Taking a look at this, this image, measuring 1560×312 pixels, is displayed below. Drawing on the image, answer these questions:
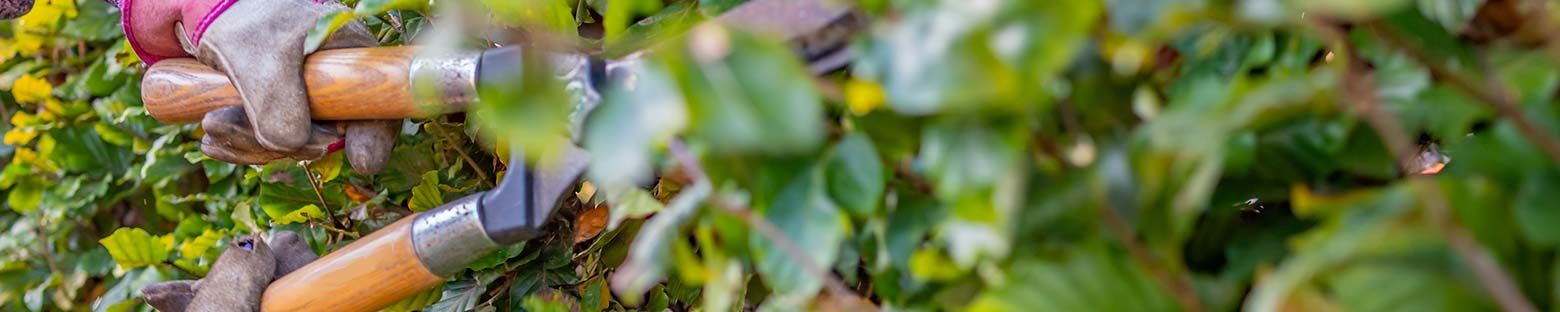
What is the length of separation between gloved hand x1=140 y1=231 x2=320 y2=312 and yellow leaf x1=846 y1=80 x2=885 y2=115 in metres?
0.86

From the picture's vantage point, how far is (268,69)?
1.03 m

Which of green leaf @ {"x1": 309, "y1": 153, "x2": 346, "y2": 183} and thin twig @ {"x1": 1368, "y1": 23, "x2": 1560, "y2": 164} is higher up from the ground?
thin twig @ {"x1": 1368, "y1": 23, "x2": 1560, "y2": 164}

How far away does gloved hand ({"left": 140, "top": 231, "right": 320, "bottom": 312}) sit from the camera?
1.13m

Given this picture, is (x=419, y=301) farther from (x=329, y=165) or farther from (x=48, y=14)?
(x=48, y=14)

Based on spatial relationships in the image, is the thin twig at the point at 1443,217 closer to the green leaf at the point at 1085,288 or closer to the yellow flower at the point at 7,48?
the green leaf at the point at 1085,288

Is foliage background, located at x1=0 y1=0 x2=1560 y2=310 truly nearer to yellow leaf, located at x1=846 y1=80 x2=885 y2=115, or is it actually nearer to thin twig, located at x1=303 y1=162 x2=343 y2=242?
yellow leaf, located at x1=846 y1=80 x2=885 y2=115

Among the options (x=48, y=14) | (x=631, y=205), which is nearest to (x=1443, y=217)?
(x=631, y=205)

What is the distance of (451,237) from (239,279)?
318 mm

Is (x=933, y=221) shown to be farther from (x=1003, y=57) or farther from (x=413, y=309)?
(x=413, y=309)

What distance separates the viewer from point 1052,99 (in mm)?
391

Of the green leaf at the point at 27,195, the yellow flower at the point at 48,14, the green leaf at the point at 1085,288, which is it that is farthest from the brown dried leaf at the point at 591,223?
the green leaf at the point at 27,195

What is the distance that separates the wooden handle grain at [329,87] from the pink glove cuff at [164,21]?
3 centimetres

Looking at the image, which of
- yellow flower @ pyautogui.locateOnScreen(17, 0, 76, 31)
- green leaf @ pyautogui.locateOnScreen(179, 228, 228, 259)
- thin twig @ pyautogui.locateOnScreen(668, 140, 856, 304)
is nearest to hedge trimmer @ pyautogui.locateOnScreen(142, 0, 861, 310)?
thin twig @ pyautogui.locateOnScreen(668, 140, 856, 304)

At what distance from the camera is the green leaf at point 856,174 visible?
1.39 feet
